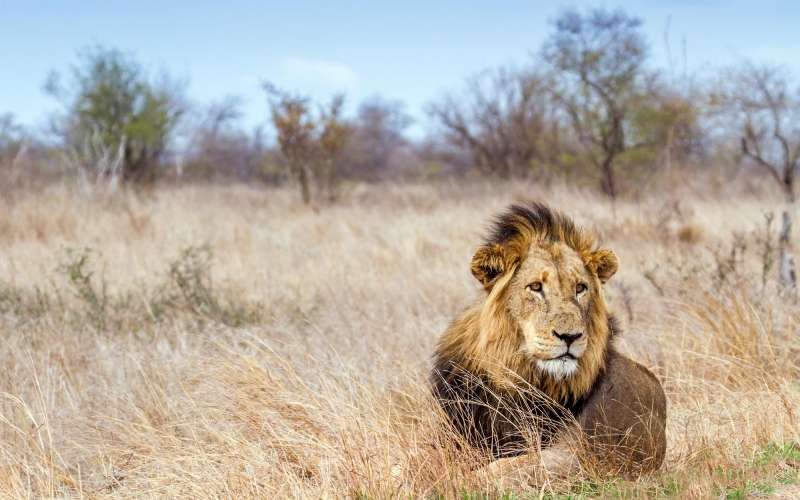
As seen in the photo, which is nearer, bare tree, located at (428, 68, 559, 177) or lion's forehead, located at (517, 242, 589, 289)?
lion's forehead, located at (517, 242, 589, 289)

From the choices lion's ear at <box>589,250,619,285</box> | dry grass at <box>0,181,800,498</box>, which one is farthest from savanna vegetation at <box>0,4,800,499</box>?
lion's ear at <box>589,250,619,285</box>

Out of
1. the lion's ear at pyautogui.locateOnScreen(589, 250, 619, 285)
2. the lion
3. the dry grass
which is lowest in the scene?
the dry grass

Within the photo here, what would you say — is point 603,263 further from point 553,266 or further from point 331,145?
point 331,145

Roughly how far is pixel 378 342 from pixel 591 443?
2.41 m

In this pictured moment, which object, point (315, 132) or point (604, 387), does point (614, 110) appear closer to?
point (315, 132)

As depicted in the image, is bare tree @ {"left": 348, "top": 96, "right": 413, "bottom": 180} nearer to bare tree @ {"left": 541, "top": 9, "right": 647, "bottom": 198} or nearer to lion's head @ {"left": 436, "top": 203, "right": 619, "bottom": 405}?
bare tree @ {"left": 541, "top": 9, "right": 647, "bottom": 198}

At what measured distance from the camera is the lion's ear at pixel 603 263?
3104 millimetres

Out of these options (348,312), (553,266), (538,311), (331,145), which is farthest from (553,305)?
(331,145)

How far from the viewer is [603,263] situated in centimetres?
314

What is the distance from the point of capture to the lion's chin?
2803 millimetres

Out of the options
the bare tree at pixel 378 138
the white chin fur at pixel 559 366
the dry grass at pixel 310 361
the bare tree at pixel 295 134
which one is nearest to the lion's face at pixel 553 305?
the white chin fur at pixel 559 366

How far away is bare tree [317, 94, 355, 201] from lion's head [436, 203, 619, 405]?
42.6ft

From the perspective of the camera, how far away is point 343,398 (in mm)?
3393

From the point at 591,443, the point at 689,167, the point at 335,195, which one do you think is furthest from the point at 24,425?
the point at 689,167
